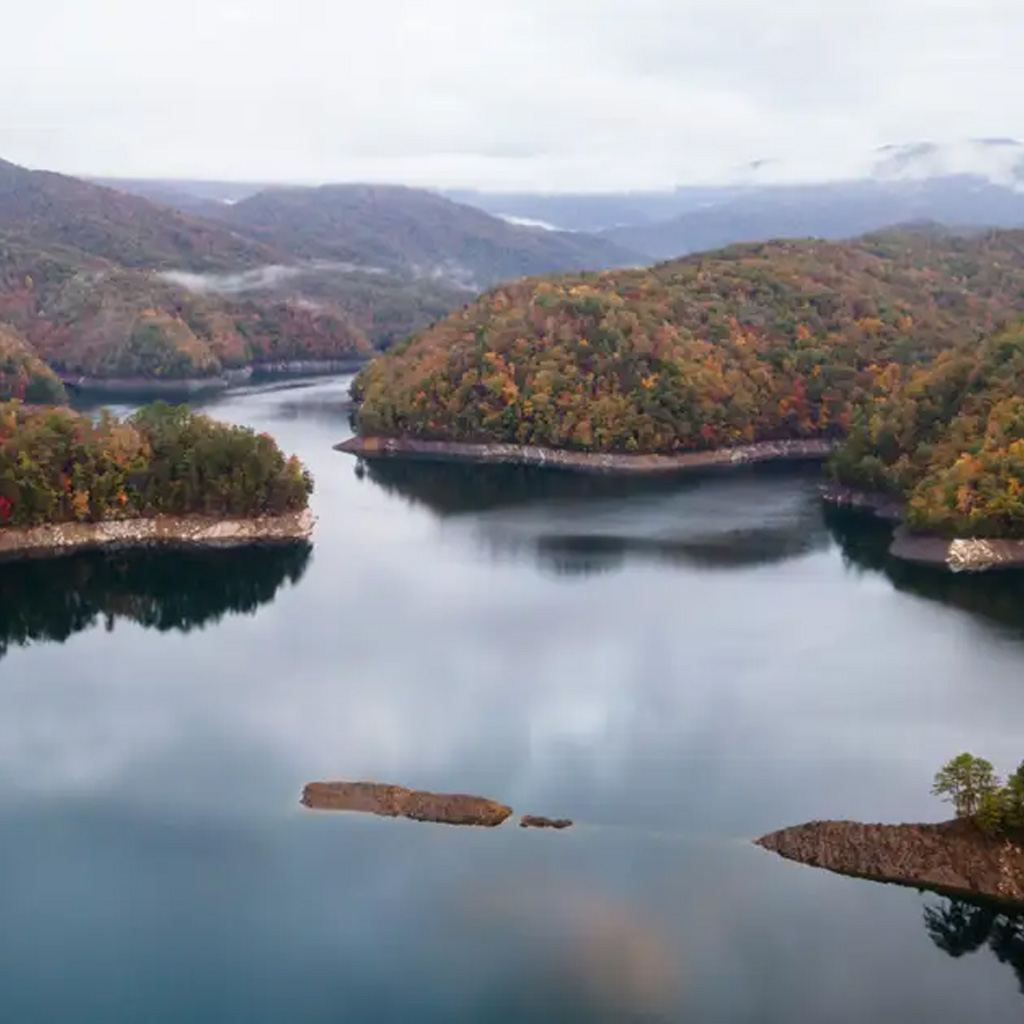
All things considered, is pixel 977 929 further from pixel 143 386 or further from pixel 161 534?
pixel 143 386

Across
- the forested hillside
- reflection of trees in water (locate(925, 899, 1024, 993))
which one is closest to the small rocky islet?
reflection of trees in water (locate(925, 899, 1024, 993))

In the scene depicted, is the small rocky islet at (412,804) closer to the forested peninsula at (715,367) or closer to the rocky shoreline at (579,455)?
the forested peninsula at (715,367)

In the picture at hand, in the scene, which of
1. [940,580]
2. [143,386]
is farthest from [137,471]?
[143,386]

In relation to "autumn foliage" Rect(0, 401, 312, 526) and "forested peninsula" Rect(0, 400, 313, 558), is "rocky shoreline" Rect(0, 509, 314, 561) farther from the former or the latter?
"autumn foliage" Rect(0, 401, 312, 526)

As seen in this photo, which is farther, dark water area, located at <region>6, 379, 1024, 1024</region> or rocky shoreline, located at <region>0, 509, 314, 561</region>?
rocky shoreline, located at <region>0, 509, 314, 561</region>

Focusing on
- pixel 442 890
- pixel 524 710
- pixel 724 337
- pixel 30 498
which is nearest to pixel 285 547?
pixel 30 498

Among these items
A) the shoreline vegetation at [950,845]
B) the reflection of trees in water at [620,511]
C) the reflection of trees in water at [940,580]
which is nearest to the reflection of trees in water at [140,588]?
the reflection of trees in water at [620,511]

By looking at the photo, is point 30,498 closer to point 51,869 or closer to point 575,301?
point 51,869
